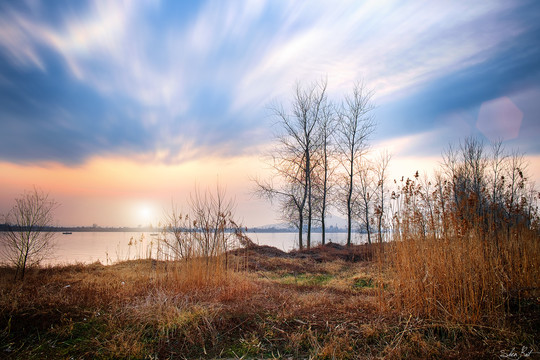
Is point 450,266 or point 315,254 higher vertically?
point 450,266

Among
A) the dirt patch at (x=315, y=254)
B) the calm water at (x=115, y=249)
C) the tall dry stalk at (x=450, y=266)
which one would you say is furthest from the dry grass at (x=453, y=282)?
the dirt patch at (x=315, y=254)

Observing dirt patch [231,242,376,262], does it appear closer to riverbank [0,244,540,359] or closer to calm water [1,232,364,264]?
calm water [1,232,364,264]

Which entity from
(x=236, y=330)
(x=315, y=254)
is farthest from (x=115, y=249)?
(x=236, y=330)

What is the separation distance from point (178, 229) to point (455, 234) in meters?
5.21

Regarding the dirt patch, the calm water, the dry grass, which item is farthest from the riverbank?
the dirt patch

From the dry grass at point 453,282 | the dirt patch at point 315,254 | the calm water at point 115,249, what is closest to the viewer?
the dry grass at point 453,282

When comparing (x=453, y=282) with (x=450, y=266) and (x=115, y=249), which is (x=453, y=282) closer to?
(x=450, y=266)

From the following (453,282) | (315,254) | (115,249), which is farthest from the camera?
(115,249)

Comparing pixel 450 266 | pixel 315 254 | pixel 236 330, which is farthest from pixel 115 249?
pixel 450 266

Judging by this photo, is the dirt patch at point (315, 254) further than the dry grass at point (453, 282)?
Yes

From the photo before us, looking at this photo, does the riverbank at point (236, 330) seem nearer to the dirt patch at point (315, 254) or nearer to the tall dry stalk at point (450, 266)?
the tall dry stalk at point (450, 266)

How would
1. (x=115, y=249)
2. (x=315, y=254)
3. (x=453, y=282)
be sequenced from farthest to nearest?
(x=115, y=249)
(x=315, y=254)
(x=453, y=282)

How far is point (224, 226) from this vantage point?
6395 millimetres

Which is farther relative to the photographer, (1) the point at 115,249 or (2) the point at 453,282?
(1) the point at 115,249
